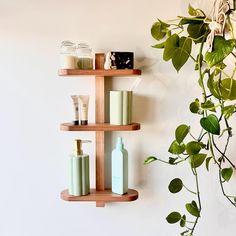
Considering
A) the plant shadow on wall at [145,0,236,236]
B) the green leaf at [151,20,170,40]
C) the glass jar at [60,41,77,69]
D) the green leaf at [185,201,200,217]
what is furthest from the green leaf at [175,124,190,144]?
the glass jar at [60,41,77,69]

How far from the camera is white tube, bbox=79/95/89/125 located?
1.13m

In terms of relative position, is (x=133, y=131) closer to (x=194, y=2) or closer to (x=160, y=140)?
(x=160, y=140)

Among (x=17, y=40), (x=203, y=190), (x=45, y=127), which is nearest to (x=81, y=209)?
(x=45, y=127)

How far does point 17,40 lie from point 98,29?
0.32 meters

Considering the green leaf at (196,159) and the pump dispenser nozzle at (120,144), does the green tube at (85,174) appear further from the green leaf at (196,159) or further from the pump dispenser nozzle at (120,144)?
the green leaf at (196,159)

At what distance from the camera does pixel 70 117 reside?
1.21 metres

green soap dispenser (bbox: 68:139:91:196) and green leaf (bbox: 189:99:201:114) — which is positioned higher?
green leaf (bbox: 189:99:201:114)

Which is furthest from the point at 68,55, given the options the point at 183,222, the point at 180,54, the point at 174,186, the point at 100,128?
the point at 183,222

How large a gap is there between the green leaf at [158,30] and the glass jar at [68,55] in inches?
11.7

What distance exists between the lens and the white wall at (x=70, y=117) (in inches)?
46.5

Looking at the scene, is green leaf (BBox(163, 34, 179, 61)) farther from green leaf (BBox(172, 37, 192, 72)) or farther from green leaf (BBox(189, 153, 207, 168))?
green leaf (BBox(189, 153, 207, 168))

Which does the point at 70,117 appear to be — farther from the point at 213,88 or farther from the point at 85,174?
the point at 213,88

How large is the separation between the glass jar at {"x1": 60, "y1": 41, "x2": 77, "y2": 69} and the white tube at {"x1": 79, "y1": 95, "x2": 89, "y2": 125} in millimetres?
118

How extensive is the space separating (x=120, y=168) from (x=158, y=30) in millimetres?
525
